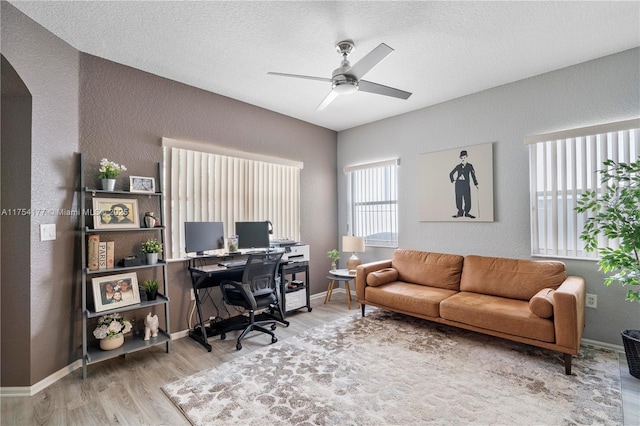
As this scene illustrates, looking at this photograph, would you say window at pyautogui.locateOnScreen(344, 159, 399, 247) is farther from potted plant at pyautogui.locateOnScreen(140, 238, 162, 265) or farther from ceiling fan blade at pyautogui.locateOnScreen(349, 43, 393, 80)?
potted plant at pyautogui.locateOnScreen(140, 238, 162, 265)

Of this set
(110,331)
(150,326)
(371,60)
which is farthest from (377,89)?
(110,331)

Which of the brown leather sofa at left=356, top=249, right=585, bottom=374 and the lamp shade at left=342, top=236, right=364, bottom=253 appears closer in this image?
the brown leather sofa at left=356, top=249, right=585, bottom=374

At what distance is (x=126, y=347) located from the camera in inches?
103

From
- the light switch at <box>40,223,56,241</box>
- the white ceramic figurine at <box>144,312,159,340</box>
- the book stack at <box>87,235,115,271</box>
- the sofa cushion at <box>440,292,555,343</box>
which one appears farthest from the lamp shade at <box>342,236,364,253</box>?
the light switch at <box>40,223,56,241</box>

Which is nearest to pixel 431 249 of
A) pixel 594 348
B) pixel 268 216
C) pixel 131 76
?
pixel 594 348

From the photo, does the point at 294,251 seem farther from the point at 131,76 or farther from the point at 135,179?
the point at 131,76

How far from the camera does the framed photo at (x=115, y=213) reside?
2641 millimetres

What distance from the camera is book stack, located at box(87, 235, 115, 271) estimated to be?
252cm

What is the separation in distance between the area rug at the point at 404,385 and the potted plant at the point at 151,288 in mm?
917

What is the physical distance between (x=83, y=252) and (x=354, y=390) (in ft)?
8.13

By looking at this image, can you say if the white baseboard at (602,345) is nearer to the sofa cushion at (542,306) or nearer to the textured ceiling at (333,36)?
the sofa cushion at (542,306)

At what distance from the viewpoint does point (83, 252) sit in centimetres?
247

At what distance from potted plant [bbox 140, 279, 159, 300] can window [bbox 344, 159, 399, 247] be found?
10.3 ft

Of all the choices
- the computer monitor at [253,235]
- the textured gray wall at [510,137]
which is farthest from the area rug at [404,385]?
the computer monitor at [253,235]
